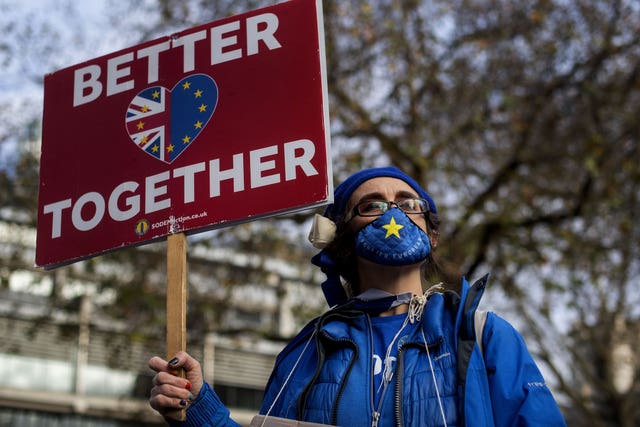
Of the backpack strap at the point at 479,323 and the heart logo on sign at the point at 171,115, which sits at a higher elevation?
the heart logo on sign at the point at 171,115

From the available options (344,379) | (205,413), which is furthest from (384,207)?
(205,413)

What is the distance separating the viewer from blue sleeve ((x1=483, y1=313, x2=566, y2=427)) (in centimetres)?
268

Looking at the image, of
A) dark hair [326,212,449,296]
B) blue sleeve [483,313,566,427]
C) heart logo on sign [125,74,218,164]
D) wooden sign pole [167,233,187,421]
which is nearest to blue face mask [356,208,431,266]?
dark hair [326,212,449,296]

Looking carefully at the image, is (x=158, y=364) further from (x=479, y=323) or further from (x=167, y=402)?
(x=479, y=323)

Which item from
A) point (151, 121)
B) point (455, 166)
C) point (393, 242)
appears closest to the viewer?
point (393, 242)

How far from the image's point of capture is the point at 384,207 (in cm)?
330

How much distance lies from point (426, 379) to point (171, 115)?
1370mm

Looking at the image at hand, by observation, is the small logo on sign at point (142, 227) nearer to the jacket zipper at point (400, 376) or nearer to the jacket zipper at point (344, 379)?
the jacket zipper at point (344, 379)

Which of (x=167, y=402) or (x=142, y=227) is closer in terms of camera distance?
(x=167, y=402)

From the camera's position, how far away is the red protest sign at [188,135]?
3.22 metres

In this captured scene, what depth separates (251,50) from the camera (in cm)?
349

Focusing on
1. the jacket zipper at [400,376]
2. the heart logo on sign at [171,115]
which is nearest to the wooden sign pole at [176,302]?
the heart logo on sign at [171,115]

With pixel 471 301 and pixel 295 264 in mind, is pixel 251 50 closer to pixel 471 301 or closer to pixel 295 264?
pixel 471 301

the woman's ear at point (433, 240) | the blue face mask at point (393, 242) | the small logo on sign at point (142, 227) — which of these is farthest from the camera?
the woman's ear at point (433, 240)
